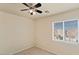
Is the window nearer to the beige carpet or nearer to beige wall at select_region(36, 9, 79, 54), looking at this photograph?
beige wall at select_region(36, 9, 79, 54)

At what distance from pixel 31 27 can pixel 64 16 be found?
0.48 meters

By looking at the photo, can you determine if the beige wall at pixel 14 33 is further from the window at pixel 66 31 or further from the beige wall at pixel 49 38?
the window at pixel 66 31

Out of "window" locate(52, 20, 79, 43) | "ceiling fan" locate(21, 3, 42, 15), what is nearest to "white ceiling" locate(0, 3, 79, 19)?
"ceiling fan" locate(21, 3, 42, 15)

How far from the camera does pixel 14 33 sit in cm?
134

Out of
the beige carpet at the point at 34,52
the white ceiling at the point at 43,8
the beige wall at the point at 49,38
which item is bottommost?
the beige carpet at the point at 34,52

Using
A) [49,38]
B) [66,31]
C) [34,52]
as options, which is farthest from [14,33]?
[66,31]

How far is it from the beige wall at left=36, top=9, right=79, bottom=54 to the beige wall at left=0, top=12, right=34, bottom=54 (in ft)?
0.37

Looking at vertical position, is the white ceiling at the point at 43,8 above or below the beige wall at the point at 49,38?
above

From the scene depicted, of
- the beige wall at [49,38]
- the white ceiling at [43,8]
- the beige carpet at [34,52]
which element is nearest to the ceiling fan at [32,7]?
the white ceiling at [43,8]

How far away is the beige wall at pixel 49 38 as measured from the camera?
1309 millimetres

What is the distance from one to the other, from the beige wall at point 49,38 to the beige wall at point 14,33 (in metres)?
0.11

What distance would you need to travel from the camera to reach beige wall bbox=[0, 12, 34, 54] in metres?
1.29

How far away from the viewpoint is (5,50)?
130cm

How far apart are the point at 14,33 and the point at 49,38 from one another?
501mm
